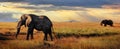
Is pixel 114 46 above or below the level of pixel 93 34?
above

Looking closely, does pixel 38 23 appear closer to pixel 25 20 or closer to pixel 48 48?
pixel 25 20

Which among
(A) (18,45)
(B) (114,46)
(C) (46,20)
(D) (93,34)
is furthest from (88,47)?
(D) (93,34)

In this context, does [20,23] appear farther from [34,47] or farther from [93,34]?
[34,47]

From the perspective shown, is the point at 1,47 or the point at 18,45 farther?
the point at 18,45

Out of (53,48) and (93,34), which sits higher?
(53,48)

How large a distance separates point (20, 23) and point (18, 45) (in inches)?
395

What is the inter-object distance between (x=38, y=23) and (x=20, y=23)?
1.59 metres

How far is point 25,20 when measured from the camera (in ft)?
93.7

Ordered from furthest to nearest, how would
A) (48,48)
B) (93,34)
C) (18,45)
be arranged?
(93,34), (18,45), (48,48)

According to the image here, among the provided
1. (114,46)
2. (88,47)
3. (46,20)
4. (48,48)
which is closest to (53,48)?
(48,48)

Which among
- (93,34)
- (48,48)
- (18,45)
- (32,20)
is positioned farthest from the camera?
(93,34)

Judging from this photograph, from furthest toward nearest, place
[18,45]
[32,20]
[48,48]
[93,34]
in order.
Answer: [93,34] < [32,20] < [18,45] < [48,48]

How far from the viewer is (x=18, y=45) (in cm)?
1900

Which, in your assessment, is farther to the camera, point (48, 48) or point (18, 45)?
point (18, 45)
